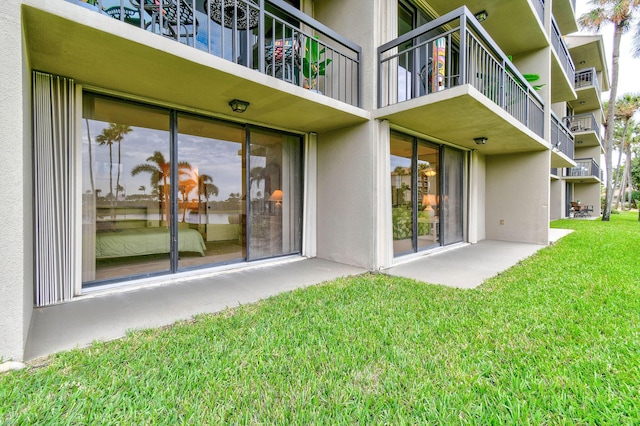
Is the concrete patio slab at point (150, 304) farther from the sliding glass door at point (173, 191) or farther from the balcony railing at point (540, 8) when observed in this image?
the balcony railing at point (540, 8)

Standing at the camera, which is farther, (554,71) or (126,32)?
(554,71)

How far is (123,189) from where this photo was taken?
4328mm

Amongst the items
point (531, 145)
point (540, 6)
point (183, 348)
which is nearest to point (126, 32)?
point (183, 348)

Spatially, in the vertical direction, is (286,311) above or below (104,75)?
below

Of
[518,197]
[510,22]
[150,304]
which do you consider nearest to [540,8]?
[510,22]

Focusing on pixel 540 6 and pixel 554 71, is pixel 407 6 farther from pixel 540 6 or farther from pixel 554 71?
pixel 554 71

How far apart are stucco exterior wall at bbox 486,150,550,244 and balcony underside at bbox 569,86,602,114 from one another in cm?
1247

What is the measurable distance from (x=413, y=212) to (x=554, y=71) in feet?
27.0

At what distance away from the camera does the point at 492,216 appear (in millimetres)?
8758

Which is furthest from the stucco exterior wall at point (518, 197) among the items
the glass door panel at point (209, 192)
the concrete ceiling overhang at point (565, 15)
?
the glass door panel at point (209, 192)

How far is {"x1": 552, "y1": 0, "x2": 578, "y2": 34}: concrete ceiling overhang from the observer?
10.0 m

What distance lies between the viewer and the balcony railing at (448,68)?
14.0ft

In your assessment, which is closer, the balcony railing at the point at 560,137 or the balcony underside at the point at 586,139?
the balcony railing at the point at 560,137

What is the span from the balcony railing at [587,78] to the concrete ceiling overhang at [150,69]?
60.8 feet
